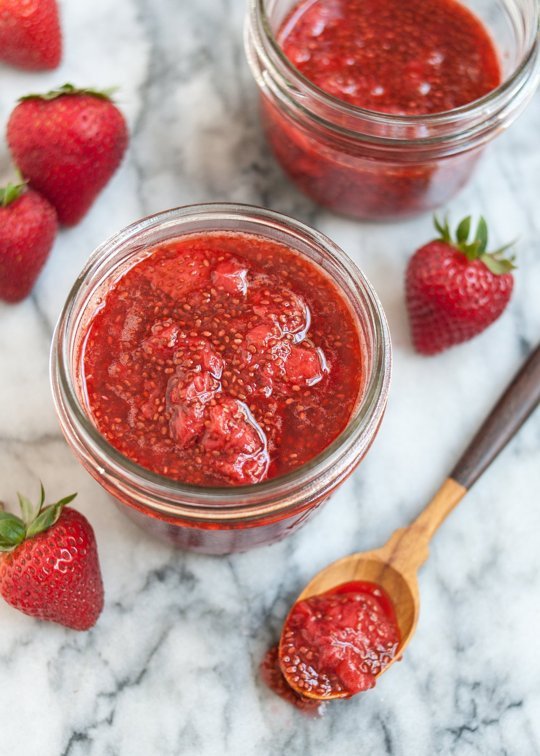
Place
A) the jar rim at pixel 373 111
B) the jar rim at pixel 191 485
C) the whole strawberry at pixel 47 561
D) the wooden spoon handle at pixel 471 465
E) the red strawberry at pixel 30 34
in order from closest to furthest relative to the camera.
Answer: the jar rim at pixel 191 485
the whole strawberry at pixel 47 561
the jar rim at pixel 373 111
the wooden spoon handle at pixel 471 465
the red strawberry at pixel 30 34

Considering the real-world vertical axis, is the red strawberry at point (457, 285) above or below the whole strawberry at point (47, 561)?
above

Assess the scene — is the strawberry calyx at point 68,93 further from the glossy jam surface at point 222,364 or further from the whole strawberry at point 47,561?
the whole strawberry at point 47,561

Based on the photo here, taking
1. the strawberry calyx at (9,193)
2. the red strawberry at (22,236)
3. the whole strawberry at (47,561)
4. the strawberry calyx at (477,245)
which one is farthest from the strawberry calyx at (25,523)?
the strawberry calyx at (477,245)

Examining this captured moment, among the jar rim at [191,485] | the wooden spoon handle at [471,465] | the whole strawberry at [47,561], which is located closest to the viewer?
the jar rim at [191,485]

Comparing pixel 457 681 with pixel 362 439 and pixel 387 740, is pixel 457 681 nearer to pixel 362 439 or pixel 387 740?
pixel 387 740

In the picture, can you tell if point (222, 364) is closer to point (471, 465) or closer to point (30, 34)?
point (471, 465)

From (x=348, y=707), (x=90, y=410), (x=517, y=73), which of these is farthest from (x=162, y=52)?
(x=348, y=707)

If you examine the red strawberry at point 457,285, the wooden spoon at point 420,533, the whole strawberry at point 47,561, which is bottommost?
the whole strawberry at point 47,561
